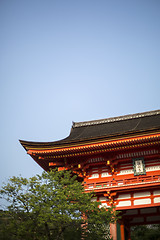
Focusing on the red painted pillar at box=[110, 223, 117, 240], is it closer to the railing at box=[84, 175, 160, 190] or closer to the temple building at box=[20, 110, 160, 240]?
the temple building at box=[20, 110, 160, 240]

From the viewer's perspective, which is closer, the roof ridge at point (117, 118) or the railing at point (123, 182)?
the railing at point (123, 182)

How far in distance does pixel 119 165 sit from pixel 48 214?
816 cm

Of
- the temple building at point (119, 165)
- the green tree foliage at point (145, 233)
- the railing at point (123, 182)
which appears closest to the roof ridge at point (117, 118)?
the temple building at point (119, 165)

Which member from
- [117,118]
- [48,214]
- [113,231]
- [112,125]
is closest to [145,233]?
[117,118]

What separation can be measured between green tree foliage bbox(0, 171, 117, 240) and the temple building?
3532mm

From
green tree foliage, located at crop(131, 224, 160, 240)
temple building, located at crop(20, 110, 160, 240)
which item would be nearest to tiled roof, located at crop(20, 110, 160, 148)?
temple building, located at crop(20, 110, 160, 240)

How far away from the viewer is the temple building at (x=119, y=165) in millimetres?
17122

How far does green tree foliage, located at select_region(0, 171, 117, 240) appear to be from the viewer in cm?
1259

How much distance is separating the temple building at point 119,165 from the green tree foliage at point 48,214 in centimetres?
353

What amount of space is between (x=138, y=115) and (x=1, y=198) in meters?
16.6

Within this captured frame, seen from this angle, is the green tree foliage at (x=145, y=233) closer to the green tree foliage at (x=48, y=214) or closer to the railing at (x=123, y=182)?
the railing at (x=123, y=182)

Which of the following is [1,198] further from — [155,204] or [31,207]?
[155,204]

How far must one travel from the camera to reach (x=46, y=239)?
42.0 feet

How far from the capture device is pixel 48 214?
1216 cm
